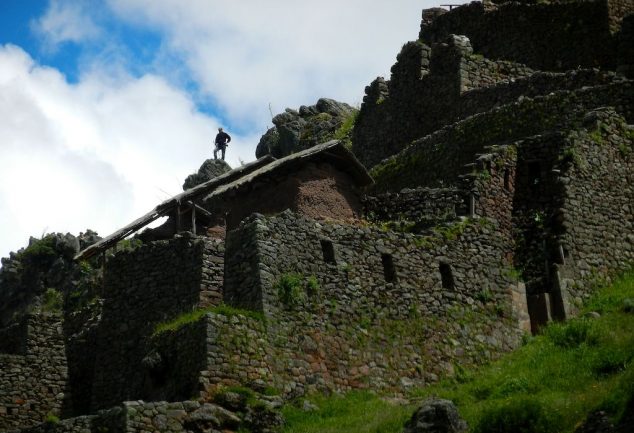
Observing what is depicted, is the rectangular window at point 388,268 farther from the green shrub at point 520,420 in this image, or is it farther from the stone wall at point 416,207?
the green shrub at point 520,420

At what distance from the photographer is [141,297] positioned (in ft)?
112

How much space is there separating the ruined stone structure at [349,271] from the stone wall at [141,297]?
50 millimetres

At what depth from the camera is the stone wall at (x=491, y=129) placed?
3966 centimetres

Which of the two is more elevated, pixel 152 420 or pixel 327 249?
pixel 327 249

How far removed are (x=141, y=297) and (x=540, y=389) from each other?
10.6 metres

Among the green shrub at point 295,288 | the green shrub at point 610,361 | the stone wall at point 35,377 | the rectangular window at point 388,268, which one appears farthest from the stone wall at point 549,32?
the stone wall at point 35,377

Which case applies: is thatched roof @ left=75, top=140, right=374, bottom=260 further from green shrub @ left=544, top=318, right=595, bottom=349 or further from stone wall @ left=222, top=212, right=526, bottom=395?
green shrub @ left=544, top=318, right=595, bottom=349

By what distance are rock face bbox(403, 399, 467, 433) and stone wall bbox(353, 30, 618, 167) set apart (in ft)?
61.5

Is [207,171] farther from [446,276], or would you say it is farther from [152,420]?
[152,420]

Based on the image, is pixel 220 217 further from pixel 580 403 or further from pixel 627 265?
pixel 580 403

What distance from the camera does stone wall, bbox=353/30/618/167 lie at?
44219 millimetres

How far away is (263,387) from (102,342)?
272 inches

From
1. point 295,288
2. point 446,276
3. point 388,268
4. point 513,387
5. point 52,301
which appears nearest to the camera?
point 513,387

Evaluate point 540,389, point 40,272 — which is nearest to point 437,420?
point 540,389
